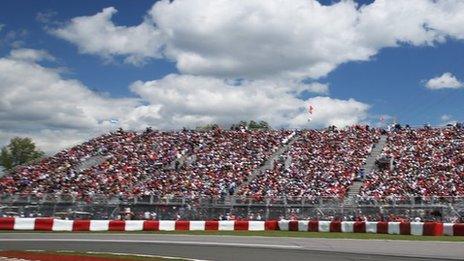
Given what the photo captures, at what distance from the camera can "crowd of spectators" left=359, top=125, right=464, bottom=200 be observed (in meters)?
33.8

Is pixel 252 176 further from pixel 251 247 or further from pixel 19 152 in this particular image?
pixel 19 152

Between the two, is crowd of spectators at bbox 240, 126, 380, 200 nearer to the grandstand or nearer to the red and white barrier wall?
the grandstand

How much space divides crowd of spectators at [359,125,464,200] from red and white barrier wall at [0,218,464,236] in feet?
15.6

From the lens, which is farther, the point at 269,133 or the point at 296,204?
the point at 269,133

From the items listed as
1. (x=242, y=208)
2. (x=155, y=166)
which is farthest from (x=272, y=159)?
(x=242, y=208)

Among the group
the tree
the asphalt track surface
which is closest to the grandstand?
the asphalt track surface

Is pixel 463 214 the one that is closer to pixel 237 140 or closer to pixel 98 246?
pixel 98 246

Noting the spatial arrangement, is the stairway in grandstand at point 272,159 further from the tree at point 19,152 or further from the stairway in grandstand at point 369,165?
the tree at point 19,152

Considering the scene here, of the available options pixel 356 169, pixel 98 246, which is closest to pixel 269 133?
pixel 356 169

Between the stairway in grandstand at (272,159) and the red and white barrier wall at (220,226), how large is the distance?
9.92 m

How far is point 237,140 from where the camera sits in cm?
4769

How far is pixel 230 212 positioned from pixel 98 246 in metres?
13.2

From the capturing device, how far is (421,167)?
3716cm

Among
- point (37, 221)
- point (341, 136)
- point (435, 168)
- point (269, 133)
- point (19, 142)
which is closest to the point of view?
point (37, 221)
